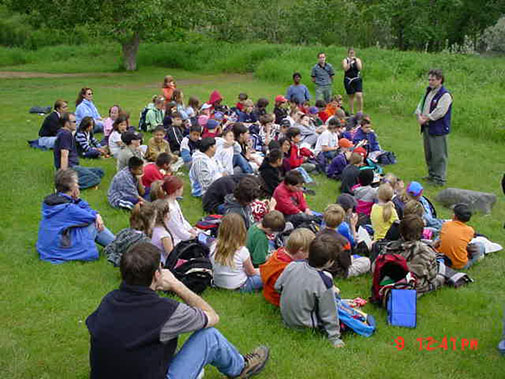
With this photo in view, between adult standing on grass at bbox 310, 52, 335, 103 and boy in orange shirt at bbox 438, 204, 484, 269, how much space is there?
32.9ft

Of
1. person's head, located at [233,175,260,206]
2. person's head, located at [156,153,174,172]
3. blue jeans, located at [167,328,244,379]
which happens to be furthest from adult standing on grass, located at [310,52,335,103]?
blue jeans, located at [167,328,244,379]

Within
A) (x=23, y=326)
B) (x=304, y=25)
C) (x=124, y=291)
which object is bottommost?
(x=23, y=326)

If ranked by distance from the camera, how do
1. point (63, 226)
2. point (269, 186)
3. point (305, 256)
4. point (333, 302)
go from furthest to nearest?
1. point (269, 186)
2. point (63, 226)
3. point (305, 256)
4. point (333, 302)

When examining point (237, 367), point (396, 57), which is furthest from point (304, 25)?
point (237, 367)

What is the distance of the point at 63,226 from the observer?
6.33m

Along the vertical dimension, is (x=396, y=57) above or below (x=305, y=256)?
above

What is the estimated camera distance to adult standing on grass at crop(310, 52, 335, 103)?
16.0 meters

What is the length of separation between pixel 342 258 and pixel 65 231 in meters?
3.26

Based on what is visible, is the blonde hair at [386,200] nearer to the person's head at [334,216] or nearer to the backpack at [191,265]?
the person's head at [334,216]

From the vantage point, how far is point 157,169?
8.53 meters

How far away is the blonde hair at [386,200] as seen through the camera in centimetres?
709

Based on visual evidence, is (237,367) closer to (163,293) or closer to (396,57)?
(163,293)

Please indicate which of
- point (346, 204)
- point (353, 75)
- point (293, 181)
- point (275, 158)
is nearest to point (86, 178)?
point (275, 158)

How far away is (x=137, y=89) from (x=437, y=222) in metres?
15.4
